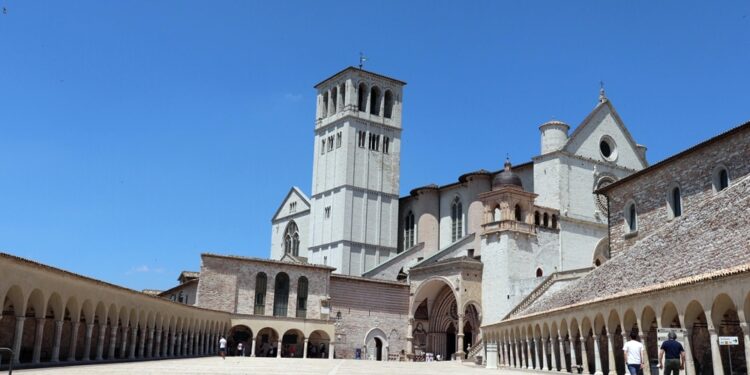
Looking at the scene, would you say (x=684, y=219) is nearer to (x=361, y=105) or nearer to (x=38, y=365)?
(x=38, y=365)

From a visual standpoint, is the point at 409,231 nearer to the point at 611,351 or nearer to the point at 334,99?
the point at 334,99

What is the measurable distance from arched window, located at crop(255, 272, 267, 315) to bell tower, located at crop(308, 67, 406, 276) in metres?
17.9

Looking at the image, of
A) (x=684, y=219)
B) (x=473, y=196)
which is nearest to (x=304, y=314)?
(x=473, y=196)

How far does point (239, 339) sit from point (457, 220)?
22.3 metres

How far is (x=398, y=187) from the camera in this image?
74188 millimetres

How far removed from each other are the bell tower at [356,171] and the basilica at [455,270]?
179mm

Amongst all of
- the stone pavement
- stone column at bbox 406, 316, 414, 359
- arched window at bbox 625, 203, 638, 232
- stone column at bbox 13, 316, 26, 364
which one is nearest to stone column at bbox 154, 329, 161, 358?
the stone pavement

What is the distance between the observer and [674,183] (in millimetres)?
37156

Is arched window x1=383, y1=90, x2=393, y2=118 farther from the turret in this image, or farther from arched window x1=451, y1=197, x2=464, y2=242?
the turret

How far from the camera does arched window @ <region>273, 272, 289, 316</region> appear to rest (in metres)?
52.0

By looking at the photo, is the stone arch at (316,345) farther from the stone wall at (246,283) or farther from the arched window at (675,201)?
the arched window at (675,201)

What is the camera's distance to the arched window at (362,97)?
73875 mm

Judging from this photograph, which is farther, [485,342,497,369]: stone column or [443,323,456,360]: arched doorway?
[443,323,456,360]: arched doorway

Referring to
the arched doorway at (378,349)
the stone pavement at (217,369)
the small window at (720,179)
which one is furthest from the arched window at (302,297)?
the small window at (720,179)
